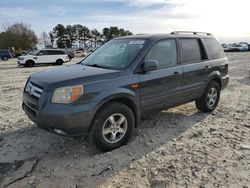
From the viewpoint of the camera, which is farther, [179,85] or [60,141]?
[179,85]

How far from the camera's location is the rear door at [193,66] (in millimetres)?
5438

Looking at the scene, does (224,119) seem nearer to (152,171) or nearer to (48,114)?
(152,171)

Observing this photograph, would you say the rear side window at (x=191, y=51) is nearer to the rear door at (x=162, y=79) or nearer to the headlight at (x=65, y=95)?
the rear door at (x=162, y=79)

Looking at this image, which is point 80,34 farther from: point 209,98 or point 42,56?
point 209,98

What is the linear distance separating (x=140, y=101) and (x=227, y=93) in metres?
5.02

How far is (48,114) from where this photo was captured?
3.84m

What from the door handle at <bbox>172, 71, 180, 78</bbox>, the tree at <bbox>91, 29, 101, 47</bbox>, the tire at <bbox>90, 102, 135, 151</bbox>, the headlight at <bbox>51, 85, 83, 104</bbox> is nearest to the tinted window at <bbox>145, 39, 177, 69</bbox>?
the door handle at <bbox>172, 71, 180, 78</bbox>

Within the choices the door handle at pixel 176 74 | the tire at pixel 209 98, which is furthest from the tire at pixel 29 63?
the door handle at pixel 176 74

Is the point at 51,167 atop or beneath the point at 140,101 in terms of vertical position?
beneath

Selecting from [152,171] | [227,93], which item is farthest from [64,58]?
[152,171]

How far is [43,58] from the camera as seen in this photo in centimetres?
2403

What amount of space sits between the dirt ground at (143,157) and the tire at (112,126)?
16 cm

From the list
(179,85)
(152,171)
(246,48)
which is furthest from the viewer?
(246,48)

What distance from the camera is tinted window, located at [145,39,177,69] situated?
4830 mm
